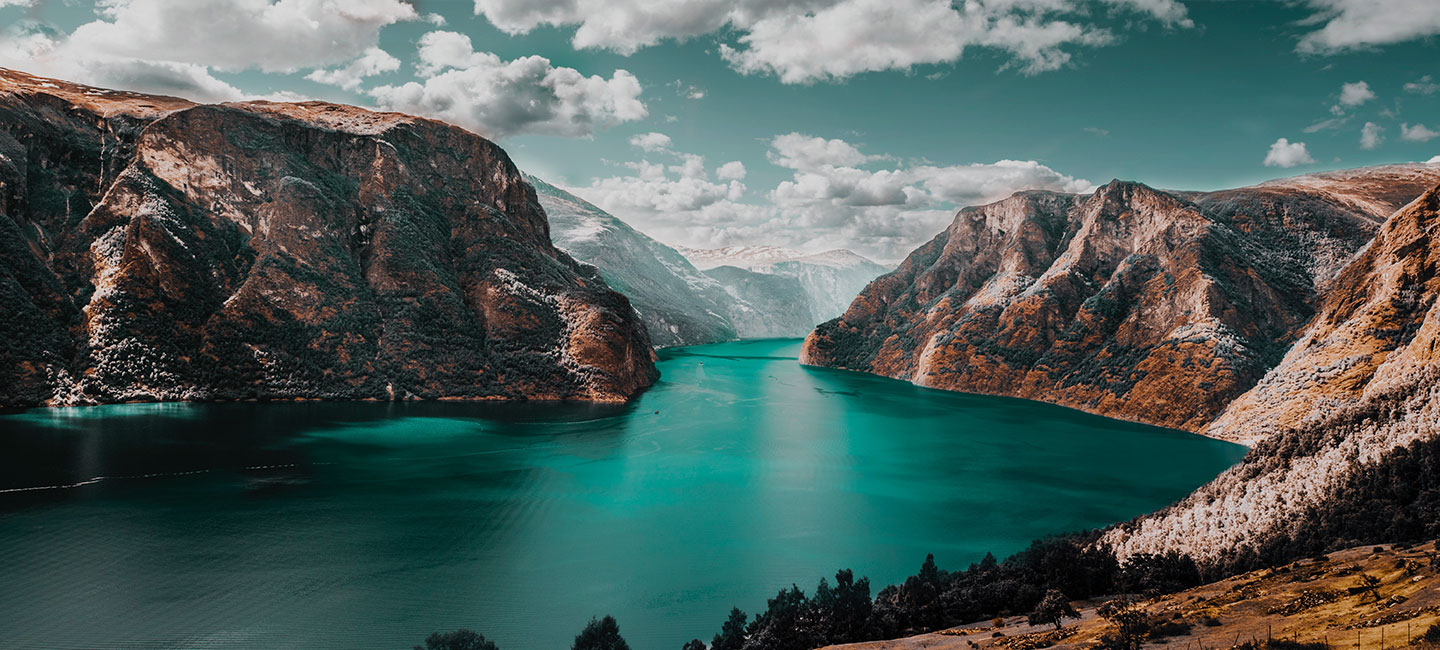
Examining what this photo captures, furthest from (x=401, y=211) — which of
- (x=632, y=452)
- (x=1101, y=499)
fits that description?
(x=1101, y=499)

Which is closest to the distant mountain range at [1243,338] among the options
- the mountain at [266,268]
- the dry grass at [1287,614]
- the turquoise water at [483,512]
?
the dry grass at [1287,614]

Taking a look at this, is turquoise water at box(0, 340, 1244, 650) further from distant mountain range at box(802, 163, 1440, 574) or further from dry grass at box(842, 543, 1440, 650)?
dry grass at box(842, 543, 1440, 650)

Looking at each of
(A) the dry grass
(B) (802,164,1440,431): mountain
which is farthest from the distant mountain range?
(A) the dry grass

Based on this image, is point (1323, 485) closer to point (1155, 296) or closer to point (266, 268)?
point (1155, 296)

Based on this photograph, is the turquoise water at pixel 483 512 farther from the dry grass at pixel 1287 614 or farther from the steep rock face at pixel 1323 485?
the dry grass at pixel 1287 614

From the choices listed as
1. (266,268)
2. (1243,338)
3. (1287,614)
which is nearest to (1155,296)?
(1243,338)

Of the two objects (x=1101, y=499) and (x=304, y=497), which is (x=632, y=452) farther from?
(x=1101, y=499)

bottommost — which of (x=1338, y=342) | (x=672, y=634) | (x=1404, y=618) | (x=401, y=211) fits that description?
(x=672, y=634)
